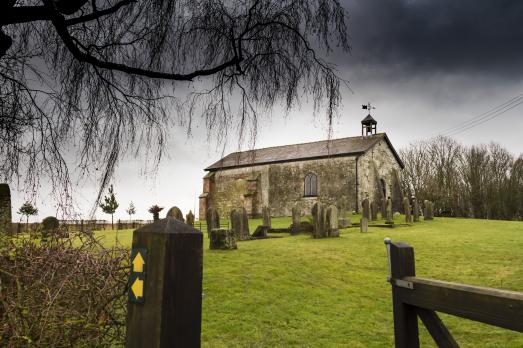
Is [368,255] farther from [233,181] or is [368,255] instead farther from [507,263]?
[233,181]

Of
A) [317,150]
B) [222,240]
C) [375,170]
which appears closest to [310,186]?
[317,150]

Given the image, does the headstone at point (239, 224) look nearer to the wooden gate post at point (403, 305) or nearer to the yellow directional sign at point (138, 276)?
the wooden gate post at point (403, 305)

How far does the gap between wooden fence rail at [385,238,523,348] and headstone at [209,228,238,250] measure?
26.7 ft

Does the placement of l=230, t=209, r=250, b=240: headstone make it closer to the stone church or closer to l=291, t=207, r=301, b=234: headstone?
l=291, t=207, r=301, b=234: headstone

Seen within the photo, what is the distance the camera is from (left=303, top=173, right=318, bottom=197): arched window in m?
30.2

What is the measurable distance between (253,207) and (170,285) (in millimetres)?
30415

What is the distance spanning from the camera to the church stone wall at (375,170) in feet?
92.1

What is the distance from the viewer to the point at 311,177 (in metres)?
30.5

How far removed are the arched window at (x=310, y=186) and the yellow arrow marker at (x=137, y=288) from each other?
94.2ft

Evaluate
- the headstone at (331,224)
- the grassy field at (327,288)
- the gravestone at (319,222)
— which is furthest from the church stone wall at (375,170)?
the grassy field at (327,288)

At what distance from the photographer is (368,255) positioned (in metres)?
10.4

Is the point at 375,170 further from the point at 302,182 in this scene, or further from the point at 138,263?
the point at 138,263

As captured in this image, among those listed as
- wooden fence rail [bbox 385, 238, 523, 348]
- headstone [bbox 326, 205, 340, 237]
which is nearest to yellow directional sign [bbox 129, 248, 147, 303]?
wooden fence rail [bbox 385, 238, 523, 348]

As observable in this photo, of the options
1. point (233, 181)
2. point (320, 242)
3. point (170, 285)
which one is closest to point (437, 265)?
point (320, 242)
